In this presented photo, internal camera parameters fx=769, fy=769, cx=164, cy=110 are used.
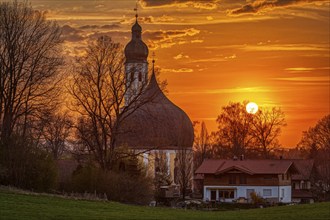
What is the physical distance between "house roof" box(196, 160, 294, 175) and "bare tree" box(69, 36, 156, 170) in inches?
1422

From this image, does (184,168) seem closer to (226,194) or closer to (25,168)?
(226,194)

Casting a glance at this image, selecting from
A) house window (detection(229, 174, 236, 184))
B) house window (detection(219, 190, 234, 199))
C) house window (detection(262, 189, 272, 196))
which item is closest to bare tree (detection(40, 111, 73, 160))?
house window (detection(219, 190, 234, 199))

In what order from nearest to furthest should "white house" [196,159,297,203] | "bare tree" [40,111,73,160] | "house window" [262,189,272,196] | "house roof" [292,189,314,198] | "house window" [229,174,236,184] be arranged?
"bare tree" [40,111,73,160] → "white house" [196,159,297,203] → "house window" [262,189,272,196] → "house window" [229,174,236,184] → "house roof" [292,189,314,198]

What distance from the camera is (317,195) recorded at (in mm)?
93062

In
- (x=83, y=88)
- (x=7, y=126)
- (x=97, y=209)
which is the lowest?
(x=97, y=209)

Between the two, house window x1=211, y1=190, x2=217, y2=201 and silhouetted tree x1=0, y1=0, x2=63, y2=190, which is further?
house window x1=211, y1=190, x2=217, y2=201

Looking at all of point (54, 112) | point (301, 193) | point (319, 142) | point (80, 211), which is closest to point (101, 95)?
point (54, 112)

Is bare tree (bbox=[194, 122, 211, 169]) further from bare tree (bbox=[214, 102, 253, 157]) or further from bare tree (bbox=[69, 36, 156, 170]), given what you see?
bare tree (bbox=[69, 36, 156, 170])

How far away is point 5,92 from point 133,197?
11473 mm

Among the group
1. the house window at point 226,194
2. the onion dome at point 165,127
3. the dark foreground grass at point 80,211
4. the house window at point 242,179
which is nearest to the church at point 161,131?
the onion dome at point 165,127

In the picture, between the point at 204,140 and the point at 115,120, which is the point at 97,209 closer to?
the point at 115,120

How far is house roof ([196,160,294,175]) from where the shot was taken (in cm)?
9044

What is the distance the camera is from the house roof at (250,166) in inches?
3561

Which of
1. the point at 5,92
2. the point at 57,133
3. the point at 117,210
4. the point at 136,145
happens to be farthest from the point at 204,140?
the point at 117,210
